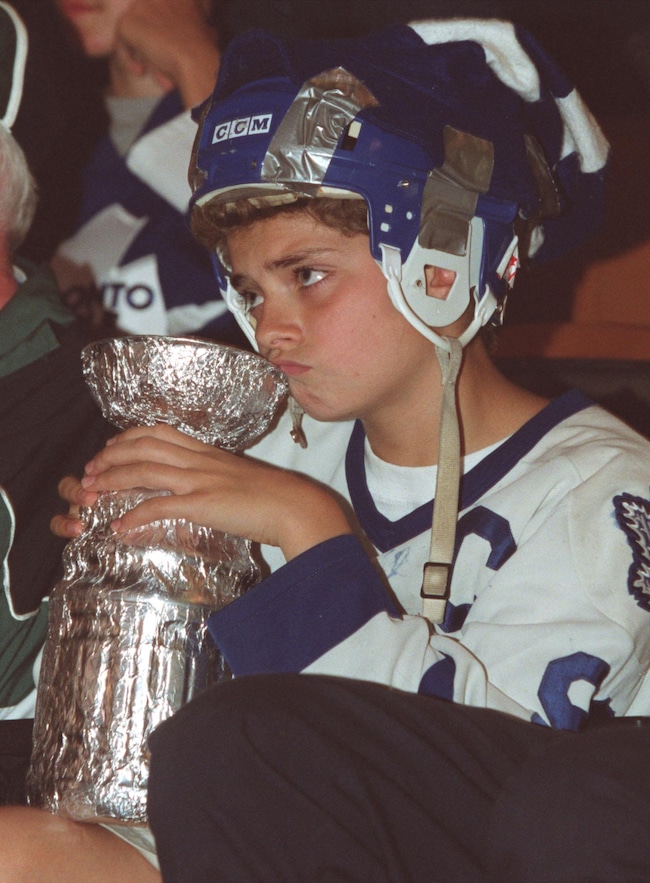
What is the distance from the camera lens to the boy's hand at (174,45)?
2.30 m

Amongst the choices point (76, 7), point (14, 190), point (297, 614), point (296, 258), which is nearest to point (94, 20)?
point (76, 7)

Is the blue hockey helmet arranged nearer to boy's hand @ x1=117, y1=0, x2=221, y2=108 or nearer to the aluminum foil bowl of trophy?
the aluminum foil bowl of trophy

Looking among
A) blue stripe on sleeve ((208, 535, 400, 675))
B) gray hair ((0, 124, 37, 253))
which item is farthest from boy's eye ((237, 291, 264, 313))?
blue stripe on sleeve ((208, 535, 400, 675))

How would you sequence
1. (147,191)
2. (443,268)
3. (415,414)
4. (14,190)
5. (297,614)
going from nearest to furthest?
1. (297,614)
2. (443,268)
3. (415,414)
4. (14,190)
5. (147,191)

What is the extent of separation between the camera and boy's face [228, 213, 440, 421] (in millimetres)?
1320

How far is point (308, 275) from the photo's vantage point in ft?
4.38

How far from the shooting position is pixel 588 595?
3.73ft

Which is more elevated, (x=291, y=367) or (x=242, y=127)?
(x=242, y=127)

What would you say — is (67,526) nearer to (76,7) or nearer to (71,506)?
(71,506)

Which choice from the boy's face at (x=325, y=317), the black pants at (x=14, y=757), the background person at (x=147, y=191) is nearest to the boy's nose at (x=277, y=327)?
the boy's face at (x=325, y=317)

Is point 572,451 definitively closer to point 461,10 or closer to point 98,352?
point 98,352

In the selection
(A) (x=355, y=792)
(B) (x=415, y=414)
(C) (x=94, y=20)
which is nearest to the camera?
(A) (x=355, y=792)

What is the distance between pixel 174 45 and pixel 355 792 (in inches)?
76.2

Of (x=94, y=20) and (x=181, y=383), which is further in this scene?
(x=94, y=20)
